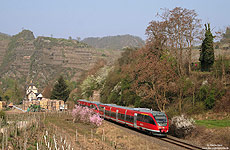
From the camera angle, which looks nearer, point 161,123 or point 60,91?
point 161,123

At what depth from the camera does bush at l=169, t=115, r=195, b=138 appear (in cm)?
2223

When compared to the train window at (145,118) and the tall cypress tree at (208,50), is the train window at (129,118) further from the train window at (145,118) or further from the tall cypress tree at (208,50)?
the tall cypress tree at (208,50)

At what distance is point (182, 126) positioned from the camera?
2269 cm

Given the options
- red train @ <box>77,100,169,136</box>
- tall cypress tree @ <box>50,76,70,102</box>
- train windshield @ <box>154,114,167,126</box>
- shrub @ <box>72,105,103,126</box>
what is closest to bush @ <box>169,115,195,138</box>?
red train @ <box>77,100,169,136</box>

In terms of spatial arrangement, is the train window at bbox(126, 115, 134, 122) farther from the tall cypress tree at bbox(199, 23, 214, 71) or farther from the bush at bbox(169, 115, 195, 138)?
the tall cypress tree at bbox(199, 23, 214, 71)

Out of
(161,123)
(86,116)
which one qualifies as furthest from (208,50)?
(86,116)

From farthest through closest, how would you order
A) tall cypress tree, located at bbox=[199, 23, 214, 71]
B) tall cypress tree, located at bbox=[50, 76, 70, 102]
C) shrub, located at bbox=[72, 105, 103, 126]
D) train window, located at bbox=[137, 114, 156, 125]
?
tall cypress tree, located at bbox=[50, 76, 70, 102]
tall cypress tree, located at bbox=[199, 23, 214, 71]
shrub, located at bbox=[72, 105, 103, 126]
train window, located at bbox=[137, 114, 156, 125]

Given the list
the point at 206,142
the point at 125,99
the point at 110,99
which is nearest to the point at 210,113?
the point at 206,142

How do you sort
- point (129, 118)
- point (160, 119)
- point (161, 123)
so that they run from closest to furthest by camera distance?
point (161, 123) → point (160, 119) → point (129, 118)

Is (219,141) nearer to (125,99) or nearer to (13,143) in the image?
(13,143)

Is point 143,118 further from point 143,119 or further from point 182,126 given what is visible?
point 182,126

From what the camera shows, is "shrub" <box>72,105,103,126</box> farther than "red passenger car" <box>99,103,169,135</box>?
Yes

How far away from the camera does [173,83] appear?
33781 mm

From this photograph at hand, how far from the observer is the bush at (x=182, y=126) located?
2223 cm
